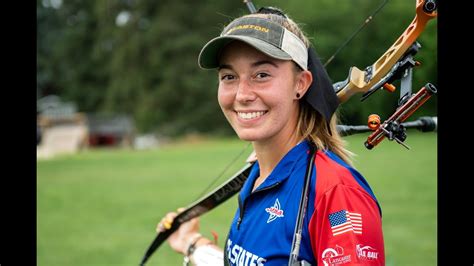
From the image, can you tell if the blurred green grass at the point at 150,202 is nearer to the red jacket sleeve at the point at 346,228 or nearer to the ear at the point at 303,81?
the ear at the point at 303,81

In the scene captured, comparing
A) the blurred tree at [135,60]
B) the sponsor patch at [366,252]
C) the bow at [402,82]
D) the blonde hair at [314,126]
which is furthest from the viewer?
the blurred tree at [135,60]

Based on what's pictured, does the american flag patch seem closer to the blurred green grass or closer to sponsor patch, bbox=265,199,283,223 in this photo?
sponsor patch, bbox=265,199,283,223

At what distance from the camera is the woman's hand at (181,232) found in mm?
2893

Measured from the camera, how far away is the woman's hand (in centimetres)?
289

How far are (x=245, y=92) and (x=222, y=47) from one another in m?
0.19

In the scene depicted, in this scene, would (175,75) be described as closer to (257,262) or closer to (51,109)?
(51,109)

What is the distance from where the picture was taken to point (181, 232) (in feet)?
9.62

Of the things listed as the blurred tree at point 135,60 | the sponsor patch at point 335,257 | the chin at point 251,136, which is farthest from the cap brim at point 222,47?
the blurred tree at point 135,60

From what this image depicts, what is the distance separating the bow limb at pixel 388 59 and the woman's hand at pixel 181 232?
1.19 m

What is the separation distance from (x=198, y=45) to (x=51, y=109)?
9267 mm

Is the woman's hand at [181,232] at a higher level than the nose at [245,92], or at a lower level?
lower

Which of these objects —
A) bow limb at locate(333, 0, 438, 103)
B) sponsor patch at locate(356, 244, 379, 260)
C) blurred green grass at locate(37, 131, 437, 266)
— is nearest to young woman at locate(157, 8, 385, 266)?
sponsor patch at locate(356, 244, 379, 260)
